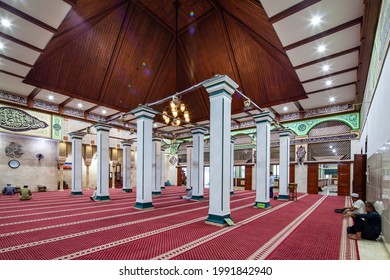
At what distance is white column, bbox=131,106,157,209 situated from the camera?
5.01 m

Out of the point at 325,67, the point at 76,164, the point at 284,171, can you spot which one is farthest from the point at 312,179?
the point at 76,164

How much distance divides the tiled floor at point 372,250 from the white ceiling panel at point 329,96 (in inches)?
247

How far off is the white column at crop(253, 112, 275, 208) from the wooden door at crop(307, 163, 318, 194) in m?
5.21

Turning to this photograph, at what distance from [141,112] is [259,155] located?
125 inches

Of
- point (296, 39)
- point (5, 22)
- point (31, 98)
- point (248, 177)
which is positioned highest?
point (5, 22)

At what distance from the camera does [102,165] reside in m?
6.65

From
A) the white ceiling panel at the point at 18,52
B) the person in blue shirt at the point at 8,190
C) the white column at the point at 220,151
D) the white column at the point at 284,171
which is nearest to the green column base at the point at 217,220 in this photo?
the white column at the point at 220,151

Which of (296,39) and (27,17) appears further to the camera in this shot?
(296,39)

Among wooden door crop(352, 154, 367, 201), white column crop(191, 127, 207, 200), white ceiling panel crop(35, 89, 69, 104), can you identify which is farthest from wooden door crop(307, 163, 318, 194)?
white ceiling panel crop(35, 89, 69, 104)

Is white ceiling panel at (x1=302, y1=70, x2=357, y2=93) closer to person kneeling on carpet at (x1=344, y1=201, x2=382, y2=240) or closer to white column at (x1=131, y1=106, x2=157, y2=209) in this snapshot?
person kneeling on carpet at (x1=344, y1=201, x2=382, y2=240)

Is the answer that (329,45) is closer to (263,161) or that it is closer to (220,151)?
(263,161)

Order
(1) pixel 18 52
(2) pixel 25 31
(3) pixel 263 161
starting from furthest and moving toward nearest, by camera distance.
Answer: (1) pixel 18 52, (3) pixel 263 161, (2) pixel 25 31

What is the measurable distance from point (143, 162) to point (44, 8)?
3824 millimetres

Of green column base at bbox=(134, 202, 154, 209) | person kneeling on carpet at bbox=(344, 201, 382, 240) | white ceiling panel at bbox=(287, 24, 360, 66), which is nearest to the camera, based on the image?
person kneeling on carpet at bbox=(344, 201, 382, 240)
